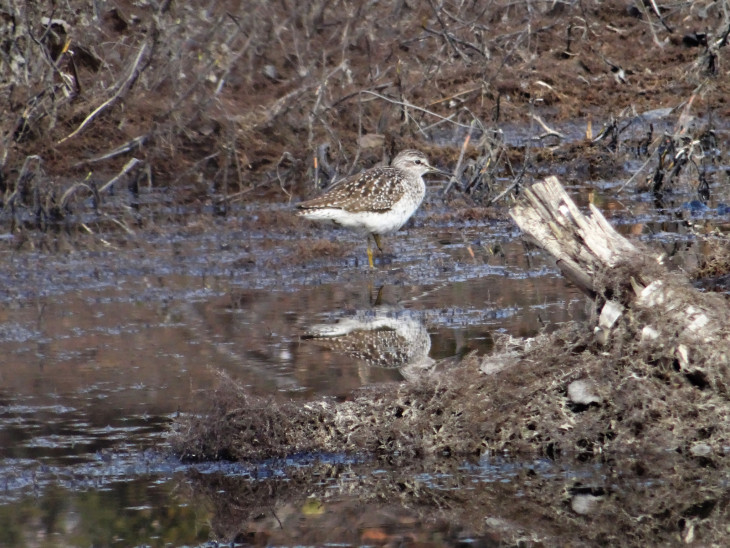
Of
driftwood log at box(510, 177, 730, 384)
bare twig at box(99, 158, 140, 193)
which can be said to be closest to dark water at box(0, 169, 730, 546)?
driftwood log at box(510, 177, 730, 384)

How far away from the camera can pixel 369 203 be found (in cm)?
1231

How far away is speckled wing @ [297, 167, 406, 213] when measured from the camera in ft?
40.3

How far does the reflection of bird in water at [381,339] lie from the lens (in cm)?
877

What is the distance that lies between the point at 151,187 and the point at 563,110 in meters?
6.91

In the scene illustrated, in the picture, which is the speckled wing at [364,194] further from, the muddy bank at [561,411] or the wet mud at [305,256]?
the muddy bank at [561,411]

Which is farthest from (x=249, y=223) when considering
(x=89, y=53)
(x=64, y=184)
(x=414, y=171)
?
(x=89, y=53)

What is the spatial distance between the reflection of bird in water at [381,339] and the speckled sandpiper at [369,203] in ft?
6.70

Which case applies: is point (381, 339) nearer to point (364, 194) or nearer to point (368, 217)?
point (368, 217)

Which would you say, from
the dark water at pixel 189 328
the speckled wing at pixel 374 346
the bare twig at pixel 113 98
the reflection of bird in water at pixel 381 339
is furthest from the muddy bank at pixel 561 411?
the bare twig at pixel 113 98

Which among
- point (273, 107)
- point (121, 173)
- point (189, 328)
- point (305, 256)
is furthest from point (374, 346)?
point (273, 107)

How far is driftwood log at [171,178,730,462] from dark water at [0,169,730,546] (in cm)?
25

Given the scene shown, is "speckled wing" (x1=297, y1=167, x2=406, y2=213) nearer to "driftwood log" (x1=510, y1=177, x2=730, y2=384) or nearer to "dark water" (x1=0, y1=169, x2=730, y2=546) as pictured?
"dark water" (x1=0, y1=169, x2=730, y2=546)

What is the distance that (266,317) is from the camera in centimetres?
1043

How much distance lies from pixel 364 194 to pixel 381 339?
3.28 metres
